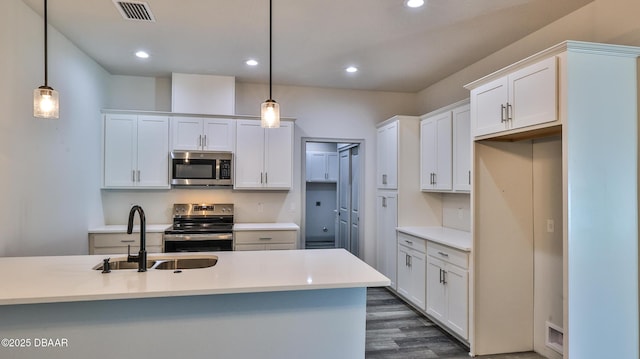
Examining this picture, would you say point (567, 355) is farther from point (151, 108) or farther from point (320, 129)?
point (151, 108)

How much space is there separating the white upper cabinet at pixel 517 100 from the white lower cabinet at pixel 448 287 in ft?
3.92

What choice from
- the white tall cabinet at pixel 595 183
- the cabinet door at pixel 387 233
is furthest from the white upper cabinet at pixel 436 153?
the white tall cabinet at pixel 595 183

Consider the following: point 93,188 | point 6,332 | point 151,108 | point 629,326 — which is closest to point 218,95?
point 151,108

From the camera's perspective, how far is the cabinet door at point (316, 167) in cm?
766

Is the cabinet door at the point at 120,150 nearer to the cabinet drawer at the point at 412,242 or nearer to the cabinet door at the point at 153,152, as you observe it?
the cabinet door at the point at 153,152

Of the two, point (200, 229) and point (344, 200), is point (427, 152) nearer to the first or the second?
point (344, 200)

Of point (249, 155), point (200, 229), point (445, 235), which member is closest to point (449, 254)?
point (445, 235)

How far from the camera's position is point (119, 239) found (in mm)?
3979

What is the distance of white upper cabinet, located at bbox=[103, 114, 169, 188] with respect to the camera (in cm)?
420

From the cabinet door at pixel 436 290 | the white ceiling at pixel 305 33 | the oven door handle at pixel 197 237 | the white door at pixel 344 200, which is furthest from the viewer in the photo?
the white door at pixel 344 200

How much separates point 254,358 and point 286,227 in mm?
2381

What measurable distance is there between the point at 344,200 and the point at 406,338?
312cm

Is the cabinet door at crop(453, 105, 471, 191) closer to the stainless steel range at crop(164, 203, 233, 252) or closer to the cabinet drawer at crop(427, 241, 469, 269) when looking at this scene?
the cabinet drawer at crop(427, 241, 469, 269)

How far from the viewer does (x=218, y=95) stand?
448 centimetres
